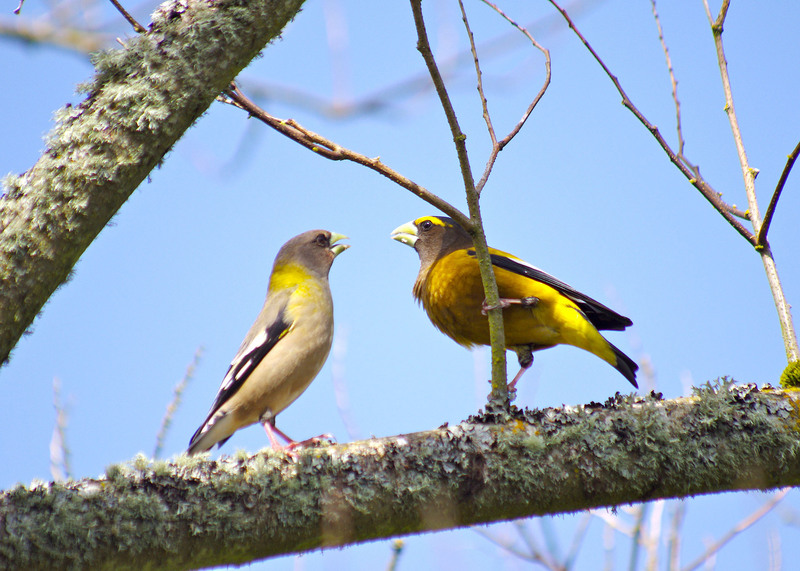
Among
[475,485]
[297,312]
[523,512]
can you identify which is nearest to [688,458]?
[523,512]

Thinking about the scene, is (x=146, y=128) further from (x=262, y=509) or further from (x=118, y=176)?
(x=262, y=509)

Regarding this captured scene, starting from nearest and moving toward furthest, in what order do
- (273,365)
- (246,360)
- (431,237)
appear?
(273,365) → (246,360) → (431,237)

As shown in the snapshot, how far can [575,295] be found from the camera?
511 centimetres

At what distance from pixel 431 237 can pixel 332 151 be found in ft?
11.9

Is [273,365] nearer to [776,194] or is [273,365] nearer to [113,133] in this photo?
[113,133]

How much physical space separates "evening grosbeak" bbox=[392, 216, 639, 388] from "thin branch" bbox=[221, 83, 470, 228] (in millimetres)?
2069

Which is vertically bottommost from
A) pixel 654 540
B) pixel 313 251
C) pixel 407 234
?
pixel 654 540

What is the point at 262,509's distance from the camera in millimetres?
2562

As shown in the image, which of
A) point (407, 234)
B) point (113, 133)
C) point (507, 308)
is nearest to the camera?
point (113, 133)

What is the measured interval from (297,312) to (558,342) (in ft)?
6.39

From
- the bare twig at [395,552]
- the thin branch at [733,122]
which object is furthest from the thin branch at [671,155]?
the bare twig at [395,552]

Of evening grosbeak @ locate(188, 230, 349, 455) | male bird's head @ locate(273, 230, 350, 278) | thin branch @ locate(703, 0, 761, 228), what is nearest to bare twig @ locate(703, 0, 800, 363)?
thin branch @ locate(703, 0, 761, 228)

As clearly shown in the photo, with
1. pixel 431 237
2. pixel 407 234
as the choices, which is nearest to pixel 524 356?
pixel 431 237

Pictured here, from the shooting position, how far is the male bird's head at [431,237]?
6.08 meters
